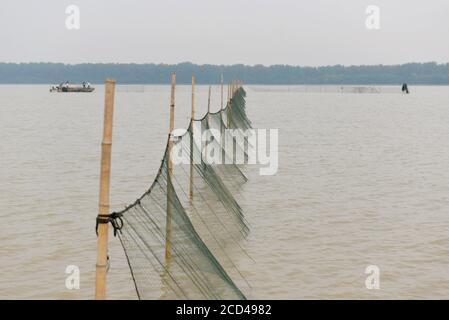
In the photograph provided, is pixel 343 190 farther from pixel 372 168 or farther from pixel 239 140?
pixel 239 140

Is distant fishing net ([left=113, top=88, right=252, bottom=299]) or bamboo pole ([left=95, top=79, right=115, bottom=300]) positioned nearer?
bamboo pole ([left=95, top=79, right=115, bottom=300])

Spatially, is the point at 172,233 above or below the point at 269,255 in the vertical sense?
above

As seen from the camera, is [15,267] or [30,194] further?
[30,194]

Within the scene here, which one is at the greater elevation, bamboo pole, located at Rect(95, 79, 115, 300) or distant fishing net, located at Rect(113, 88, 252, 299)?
bamboo pole, located at Rect(95, 79, 115, 300)

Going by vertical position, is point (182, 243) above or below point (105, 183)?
below

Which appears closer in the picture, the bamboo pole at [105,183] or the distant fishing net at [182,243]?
the bamboo pole at [105,183]

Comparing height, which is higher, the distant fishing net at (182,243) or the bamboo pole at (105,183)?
the bamboo pole at (105,183)

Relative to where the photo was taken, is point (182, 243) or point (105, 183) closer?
point (105, 183)
